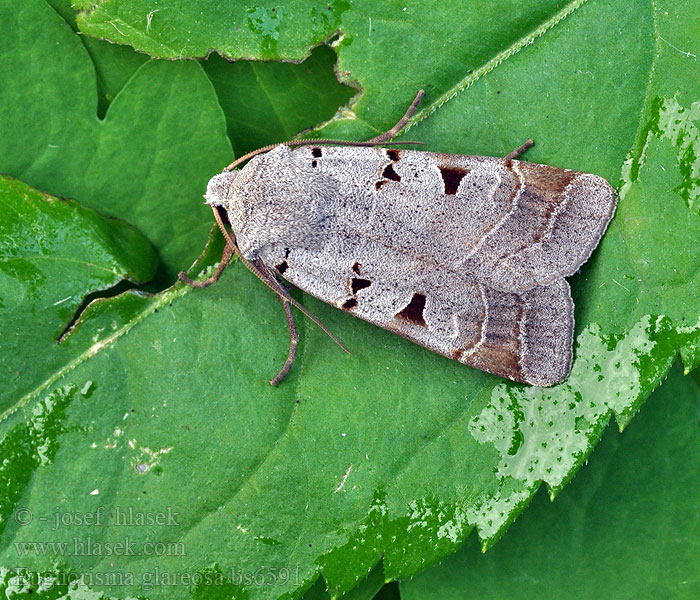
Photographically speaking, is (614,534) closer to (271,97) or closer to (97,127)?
(271,97)

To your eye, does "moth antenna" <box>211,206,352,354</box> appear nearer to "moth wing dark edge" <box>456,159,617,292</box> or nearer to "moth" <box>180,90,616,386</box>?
"moth" <box>180,90,616,386</box>

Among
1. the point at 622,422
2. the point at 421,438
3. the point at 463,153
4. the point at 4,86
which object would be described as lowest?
the point at 421,438

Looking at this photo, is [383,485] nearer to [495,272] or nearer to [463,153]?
[495,272]

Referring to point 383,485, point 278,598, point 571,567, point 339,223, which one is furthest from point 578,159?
point 278,598

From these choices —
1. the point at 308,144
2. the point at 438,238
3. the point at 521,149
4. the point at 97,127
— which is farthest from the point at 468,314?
the point at 97,127

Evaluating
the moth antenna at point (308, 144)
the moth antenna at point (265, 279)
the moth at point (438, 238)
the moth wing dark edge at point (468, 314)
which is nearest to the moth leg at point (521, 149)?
the moth at point (438, 238)

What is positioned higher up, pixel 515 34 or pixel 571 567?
pixel 515 34

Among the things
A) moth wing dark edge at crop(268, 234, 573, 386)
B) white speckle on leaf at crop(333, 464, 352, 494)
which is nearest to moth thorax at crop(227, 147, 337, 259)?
moth wing dark edge at crop(268, 234, 573, 386)
